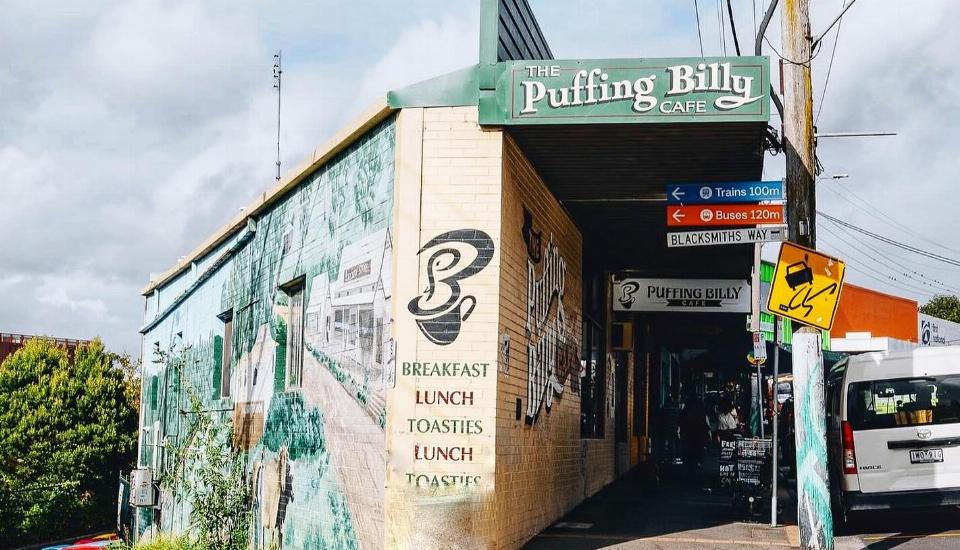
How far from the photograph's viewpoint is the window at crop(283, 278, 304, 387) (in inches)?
541

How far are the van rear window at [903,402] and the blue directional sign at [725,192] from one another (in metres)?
3.06

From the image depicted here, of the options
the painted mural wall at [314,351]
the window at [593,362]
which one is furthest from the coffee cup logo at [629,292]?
the painted mural wall at [314,351]

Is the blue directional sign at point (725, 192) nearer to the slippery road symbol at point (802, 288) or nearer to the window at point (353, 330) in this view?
the slippery road symbol at point (802, 288)

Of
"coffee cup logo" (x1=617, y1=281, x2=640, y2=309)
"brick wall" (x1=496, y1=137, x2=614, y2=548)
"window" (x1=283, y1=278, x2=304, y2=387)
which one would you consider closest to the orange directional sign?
"brick wall" (x1=496, y1=137, x2=614, y2=548)

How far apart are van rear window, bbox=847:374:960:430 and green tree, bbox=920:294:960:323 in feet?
216

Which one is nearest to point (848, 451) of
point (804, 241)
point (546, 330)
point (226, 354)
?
point (804, 241)

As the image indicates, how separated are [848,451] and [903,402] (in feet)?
2.80

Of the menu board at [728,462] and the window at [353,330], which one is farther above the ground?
the window at [353,330]

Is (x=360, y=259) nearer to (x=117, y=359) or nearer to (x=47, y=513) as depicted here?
(x=47, y=513)

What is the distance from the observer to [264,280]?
1531 cm

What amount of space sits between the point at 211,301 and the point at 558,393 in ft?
25.1

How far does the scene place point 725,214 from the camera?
11.4 m

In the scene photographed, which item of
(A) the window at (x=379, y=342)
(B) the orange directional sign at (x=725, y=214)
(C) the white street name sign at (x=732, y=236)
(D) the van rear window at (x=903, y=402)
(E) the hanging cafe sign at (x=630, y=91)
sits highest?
(E) the hanging cafe sign at (x=630, y=91)

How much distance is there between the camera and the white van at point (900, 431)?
1219 centimetres
